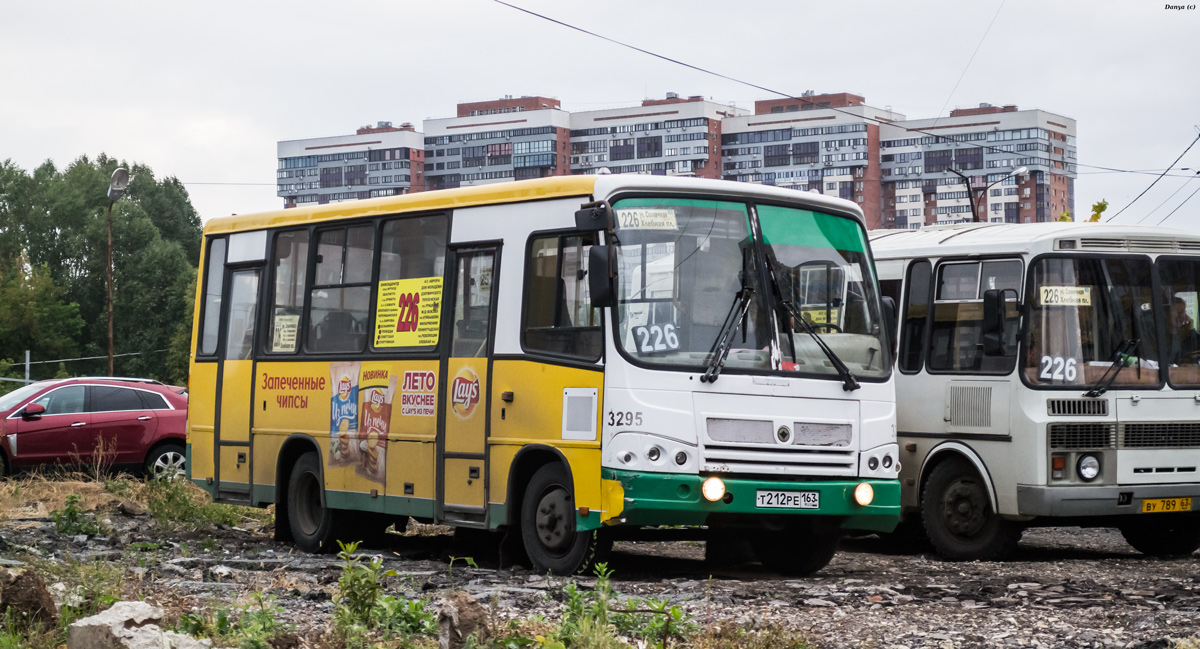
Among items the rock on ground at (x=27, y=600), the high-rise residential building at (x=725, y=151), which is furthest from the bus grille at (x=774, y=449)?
the high-rise residential building at (x=725, y=151)

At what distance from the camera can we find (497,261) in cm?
1172

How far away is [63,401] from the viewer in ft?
69.5

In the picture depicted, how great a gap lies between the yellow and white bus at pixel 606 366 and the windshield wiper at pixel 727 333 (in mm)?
13

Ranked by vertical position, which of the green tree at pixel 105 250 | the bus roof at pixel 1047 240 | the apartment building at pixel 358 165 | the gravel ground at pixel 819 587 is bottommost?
→ the gravel ground at pixel 819 587

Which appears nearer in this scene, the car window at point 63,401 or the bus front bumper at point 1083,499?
the bus front bumper at point 1083,499

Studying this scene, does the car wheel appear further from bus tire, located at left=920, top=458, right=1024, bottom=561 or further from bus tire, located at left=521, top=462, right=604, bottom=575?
bus tire, located at left=920, top=458, right=1024, bottom=561

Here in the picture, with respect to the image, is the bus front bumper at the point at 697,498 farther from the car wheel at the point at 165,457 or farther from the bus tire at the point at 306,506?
the car wheel at the point at 165,457

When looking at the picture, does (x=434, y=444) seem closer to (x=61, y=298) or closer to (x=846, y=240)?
(x=846, y=240)

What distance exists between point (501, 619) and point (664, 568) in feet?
15.7

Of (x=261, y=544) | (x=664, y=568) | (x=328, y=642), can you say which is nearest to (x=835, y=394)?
(x=664, y=568)

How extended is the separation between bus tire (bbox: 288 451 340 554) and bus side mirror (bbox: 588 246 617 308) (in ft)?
14.8

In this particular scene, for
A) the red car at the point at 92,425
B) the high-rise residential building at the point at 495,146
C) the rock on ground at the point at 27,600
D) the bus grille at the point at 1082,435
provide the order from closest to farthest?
1. the rock on ground at the point at 27,600
2. the bus grille at the point at 1082,435
3. the red car at the point at 92,425
4. the high-rise residential building at the point at 495,146

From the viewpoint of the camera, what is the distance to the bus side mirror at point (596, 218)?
10461 millimetres

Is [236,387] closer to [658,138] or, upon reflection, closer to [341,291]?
[341,291]
